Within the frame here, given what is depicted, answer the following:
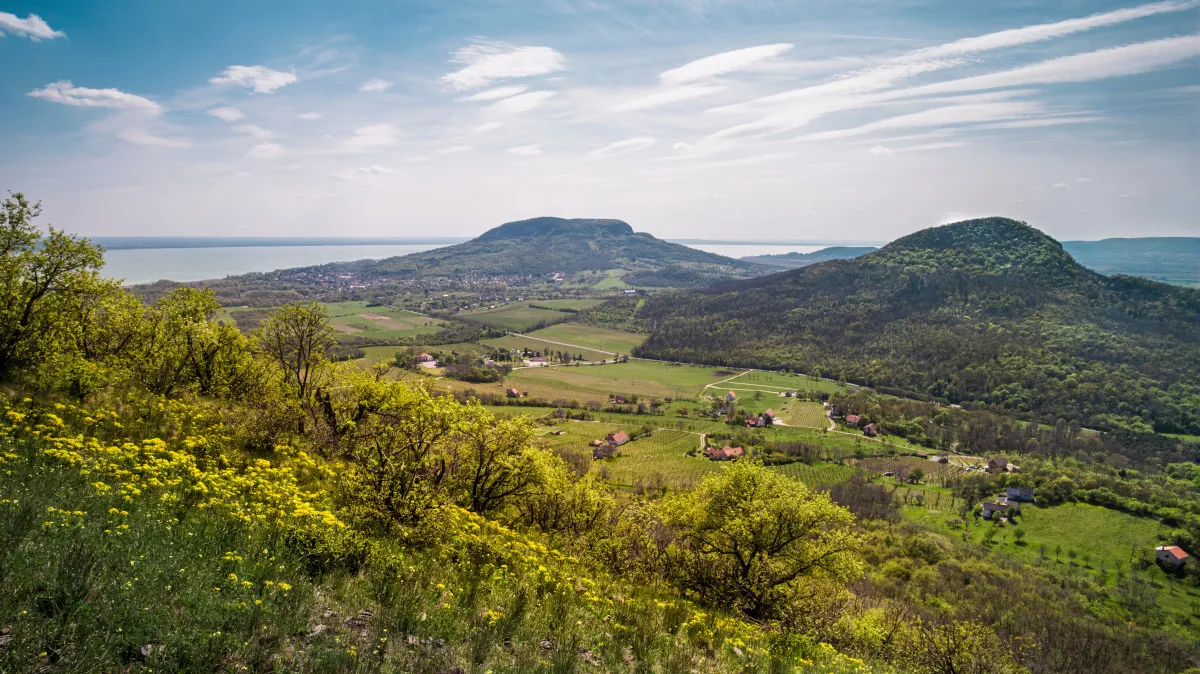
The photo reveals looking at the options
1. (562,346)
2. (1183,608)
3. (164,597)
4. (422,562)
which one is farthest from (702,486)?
(562,346)

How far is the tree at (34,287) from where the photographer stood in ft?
49.6

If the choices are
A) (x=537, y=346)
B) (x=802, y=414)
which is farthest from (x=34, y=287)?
(x=537, y=346)

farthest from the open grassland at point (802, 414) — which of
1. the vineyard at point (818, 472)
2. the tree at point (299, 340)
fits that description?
the tree at point (299, 340)

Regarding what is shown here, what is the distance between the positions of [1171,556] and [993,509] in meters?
19.0

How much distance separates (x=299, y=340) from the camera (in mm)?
22625

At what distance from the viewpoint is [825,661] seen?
461 inches

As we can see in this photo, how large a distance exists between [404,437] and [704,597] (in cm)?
1235

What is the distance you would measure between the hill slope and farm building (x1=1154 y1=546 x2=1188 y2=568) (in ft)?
191

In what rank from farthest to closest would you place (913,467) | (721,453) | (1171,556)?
(913,467) < (721,453) < (1171,556)

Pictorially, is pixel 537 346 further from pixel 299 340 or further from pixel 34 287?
pixel 34 287

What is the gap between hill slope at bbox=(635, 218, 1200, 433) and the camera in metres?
121

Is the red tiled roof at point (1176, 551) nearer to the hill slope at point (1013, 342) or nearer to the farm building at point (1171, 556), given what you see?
the farm building at point (1171, 556)

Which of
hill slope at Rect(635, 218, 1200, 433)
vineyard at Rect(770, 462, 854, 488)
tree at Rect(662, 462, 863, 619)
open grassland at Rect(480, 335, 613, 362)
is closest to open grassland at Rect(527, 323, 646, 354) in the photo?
open grassland at Rect(480, 335, 613, 362)

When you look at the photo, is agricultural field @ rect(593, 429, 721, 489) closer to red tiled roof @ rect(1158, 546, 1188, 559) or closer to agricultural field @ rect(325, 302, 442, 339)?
red tiled roof @ rect(1158, 546, 1188, 559)
